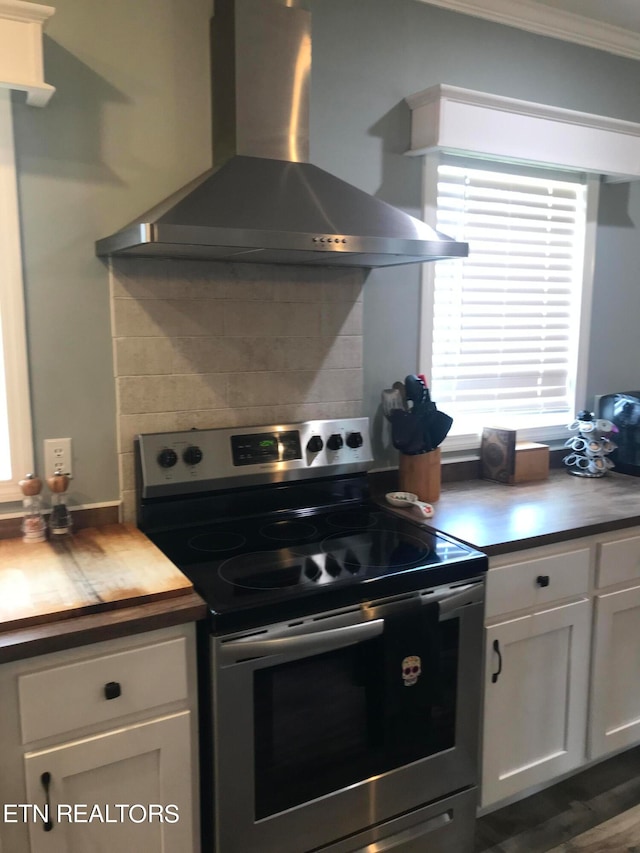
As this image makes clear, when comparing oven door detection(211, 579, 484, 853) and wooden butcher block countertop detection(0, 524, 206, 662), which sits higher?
wooden butcher block countertop detection(0, 524, 206, 662)

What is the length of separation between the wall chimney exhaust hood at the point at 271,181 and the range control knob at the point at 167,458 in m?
0.55

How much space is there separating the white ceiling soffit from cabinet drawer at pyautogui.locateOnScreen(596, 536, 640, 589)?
1.82 m

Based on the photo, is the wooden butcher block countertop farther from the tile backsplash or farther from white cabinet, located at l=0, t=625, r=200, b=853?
the tile backsplash

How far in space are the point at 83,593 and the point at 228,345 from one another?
894 millimetres

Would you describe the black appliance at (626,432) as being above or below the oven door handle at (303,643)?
above

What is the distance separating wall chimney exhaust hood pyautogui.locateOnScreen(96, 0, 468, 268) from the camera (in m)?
1.68

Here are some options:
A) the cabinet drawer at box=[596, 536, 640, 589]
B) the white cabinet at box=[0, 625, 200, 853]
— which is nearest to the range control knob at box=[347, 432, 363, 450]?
the cabinet drawer at box=[596, 536, 640, 589]

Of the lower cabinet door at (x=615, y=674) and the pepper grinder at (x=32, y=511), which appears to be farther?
the lower cabinet door at (x=615, y=674)

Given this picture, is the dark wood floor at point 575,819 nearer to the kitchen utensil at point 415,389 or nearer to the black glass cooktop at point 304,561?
the black glass cooktop at point 304,561

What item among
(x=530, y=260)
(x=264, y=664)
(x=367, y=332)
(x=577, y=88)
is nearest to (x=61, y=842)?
(x=264, y=664)

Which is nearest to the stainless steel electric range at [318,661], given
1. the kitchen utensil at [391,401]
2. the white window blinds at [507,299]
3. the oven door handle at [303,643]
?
the oven door handle at [303,643]

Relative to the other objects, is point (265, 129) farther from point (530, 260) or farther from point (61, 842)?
point (61, 842)

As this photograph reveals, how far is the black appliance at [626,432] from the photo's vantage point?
8.96 ft

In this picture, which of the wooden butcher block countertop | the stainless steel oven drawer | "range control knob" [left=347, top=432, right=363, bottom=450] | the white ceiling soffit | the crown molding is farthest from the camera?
the white ceiling soffit
